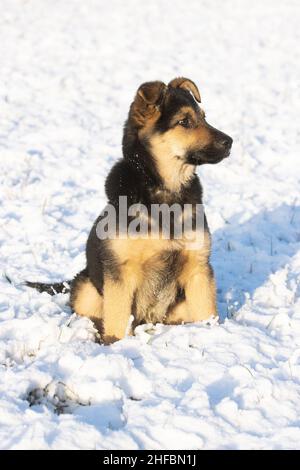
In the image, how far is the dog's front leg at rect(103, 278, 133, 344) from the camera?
487 cm

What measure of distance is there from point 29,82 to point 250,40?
7.11 metres

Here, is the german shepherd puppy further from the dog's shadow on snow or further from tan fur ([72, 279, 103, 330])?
the dog's shadow on snow

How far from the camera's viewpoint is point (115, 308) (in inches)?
193

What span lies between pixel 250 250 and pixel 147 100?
2.87m

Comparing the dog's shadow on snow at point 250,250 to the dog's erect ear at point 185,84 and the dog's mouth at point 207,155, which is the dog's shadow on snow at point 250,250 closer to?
the dog's mouth at point 207,155

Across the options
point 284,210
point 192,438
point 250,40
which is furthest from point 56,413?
point 250,40

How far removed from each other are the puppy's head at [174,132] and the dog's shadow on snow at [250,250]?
160cm

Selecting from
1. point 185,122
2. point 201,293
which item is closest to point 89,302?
point 201,293

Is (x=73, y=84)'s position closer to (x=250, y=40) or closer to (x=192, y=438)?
(x=250, y=40)

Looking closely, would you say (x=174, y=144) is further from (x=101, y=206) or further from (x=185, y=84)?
(x=101, y=206)

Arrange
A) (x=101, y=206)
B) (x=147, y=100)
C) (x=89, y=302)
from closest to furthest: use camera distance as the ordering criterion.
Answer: (x=147, y=100)
(x=89, y=302)
(x=101, y=206)

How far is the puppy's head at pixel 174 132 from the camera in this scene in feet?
16.3

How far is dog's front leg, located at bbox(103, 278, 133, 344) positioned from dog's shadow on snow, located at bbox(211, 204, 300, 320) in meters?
1.19
